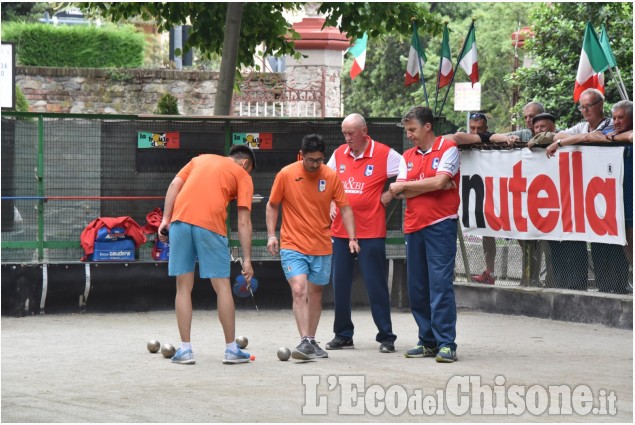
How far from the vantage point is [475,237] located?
14.8m

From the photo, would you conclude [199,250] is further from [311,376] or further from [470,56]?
[470,56]

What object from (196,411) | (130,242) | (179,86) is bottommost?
(196,411)

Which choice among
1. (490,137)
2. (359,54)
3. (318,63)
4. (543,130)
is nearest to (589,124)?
(543,130)

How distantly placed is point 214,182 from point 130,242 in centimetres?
410

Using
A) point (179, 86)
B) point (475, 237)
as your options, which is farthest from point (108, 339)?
point (179, 86)

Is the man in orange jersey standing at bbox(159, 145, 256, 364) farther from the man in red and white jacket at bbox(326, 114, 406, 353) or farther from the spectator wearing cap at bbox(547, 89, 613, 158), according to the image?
the spectator wearing cap at bbox(547, 89, 613, 158)

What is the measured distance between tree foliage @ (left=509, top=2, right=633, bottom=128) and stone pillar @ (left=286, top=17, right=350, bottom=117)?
208 inches

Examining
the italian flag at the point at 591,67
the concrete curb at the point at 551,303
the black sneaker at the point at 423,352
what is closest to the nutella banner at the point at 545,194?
the concrete curb at the point at 551,303

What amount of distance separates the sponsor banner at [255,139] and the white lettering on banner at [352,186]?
357cm

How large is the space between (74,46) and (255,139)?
1749cm

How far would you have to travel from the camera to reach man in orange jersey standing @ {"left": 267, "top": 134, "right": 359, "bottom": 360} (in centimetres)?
1131

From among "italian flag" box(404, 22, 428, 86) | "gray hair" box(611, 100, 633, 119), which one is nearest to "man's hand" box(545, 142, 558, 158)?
"gray hair" box(611, 100, 633, 119)

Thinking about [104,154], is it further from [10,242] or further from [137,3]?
[137,3]

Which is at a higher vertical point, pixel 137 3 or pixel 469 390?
pixel 137 3
